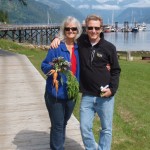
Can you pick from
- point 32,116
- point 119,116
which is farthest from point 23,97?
point 119,116

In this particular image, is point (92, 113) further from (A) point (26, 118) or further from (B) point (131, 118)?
(B) point (131, 118)

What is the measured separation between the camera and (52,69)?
5367 mm

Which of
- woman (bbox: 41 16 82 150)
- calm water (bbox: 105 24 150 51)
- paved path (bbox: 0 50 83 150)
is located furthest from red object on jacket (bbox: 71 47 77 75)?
calm water (bbox: 105 24 150 51)

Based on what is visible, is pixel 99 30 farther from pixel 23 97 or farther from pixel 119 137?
pixel 23 97

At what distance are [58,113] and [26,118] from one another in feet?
9.67

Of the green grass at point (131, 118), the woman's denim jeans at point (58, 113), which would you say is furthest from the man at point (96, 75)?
the green grass at point (131, 118)

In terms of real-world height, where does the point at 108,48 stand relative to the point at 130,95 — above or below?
above

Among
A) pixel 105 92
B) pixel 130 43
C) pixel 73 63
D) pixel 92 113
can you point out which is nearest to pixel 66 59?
pixel 73 63

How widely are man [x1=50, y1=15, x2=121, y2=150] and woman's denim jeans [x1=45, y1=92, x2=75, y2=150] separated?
9.9 inches

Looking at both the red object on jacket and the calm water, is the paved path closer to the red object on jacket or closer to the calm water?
the red object on jacket

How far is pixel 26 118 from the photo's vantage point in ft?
27.5

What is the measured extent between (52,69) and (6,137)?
90.2 inches

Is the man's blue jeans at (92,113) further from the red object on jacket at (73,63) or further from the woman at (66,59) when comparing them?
the red object on jacket at (73,63)

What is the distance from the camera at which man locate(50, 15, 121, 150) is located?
5.29 meters
